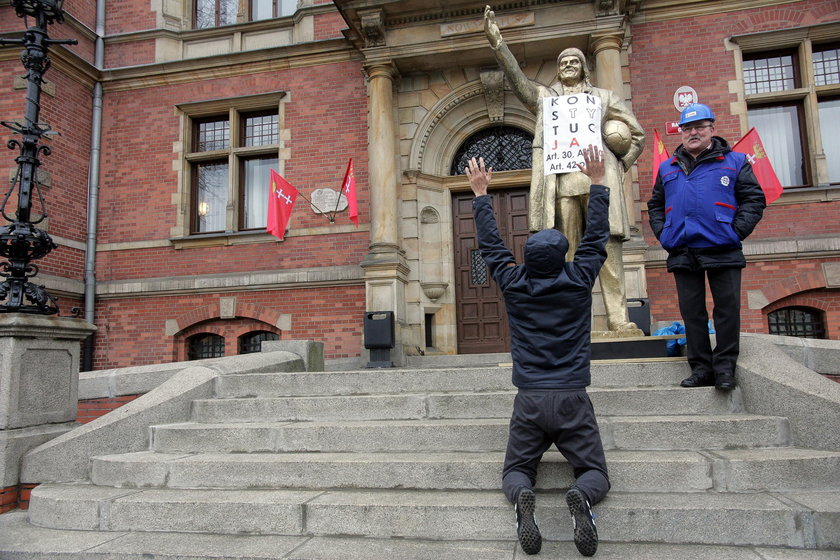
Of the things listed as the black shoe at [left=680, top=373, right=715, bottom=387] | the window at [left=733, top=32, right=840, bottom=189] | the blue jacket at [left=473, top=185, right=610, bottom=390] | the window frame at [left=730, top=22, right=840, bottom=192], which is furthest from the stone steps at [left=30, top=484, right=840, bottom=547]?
the window at [left=733, top=32, right=840, bottom=189]

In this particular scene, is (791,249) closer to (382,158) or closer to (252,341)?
(382,158)

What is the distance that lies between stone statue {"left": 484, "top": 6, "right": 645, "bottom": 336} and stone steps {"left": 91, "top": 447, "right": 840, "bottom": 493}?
209cm

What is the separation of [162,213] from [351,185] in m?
4.05

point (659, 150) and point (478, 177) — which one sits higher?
point (659, 150)

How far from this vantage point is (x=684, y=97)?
9898 mm

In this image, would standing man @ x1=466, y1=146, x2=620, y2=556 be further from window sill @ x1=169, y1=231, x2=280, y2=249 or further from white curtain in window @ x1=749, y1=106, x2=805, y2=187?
window sill @ x1=169, y1=231, x2=280, y2=249

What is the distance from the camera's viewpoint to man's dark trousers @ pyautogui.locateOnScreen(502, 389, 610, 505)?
125 inches

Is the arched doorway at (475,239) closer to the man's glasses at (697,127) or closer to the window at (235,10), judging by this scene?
the window at (235,10)

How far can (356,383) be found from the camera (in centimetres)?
546

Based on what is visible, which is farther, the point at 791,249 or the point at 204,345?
the point at 204,345

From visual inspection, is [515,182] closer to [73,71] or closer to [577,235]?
[577,235]

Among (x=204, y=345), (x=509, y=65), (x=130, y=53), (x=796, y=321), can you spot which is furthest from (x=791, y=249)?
(x=130, y=53)

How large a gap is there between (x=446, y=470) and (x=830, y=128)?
9.76 metres

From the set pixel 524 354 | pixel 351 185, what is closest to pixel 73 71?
pixel 351 185
